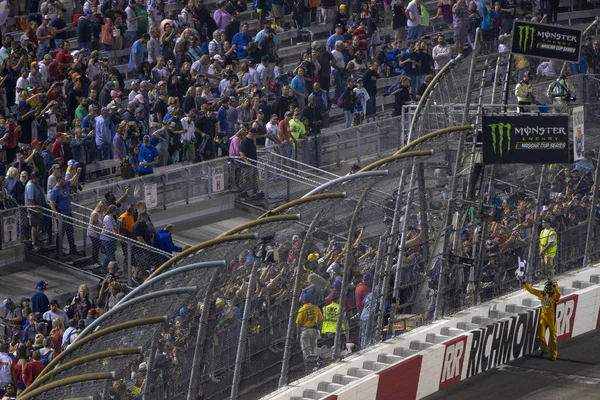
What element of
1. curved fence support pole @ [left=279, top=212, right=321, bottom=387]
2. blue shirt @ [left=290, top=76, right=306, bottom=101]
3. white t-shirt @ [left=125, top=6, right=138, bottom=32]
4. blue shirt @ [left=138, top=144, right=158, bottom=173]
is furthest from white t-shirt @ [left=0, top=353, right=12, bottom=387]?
white t-shirt @ [left=125, top=6, right=138, bottom=32]

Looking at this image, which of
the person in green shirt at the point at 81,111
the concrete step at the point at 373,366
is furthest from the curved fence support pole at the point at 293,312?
the person in green shirt at the point at 81,111

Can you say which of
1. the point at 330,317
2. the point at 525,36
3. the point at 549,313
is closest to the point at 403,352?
the point at 330,317

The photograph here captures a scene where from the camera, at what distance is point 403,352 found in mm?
16062

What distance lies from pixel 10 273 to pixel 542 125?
27.7ft

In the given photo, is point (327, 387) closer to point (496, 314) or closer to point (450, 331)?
point (450, 331)

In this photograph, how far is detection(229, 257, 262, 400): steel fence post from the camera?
13172 millimetres

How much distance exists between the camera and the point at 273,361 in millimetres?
13938

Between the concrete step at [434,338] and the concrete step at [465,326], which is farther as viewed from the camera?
the concrete step at [465,326]

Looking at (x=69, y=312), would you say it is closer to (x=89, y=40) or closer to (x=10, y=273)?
(x=10, y=273)

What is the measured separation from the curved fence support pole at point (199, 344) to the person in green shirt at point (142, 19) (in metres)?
16.0

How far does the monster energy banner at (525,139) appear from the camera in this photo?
57.4 feet

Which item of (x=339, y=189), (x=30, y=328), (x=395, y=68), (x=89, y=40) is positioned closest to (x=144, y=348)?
(x=339, y=189)

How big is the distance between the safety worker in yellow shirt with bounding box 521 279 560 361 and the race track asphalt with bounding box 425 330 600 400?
20 cm

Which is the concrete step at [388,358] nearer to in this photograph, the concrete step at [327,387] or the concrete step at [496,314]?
the concrete step at [327,387]
